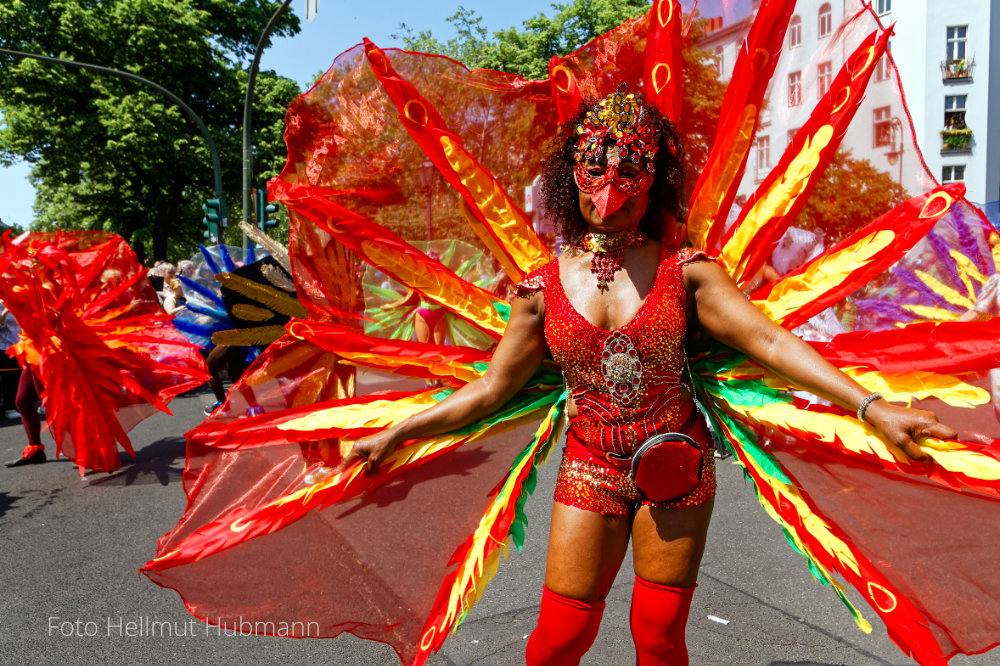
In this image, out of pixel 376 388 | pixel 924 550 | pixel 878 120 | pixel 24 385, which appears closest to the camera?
pixel 924 550

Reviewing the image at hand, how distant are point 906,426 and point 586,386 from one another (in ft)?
2.57

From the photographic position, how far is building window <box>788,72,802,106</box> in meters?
2.36

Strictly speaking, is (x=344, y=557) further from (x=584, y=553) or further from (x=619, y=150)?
(x=619, y=150)

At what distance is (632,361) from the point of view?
201 cm

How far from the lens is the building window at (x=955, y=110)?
24.5 m

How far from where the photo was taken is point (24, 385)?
6555 mm

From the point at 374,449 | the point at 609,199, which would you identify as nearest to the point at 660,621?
the point at 374,449

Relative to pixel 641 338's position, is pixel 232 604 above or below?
below

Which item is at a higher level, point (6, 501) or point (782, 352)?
point (782, 352)

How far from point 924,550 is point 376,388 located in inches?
68.9

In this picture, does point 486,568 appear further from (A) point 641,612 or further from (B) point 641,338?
(B) point 641,338

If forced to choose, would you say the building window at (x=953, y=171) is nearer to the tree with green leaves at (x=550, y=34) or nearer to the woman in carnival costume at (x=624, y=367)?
Answer: the tree with green leaves at (x=550, y=34)

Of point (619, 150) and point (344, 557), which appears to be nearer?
point (619, 150)

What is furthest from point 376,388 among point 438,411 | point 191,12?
point 191,12
